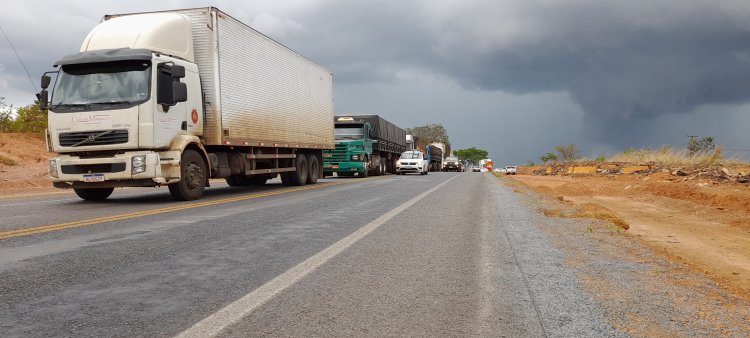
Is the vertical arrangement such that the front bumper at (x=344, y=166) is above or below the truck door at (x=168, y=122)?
below

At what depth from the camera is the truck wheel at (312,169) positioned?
18.3 m

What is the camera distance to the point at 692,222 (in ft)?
32.3

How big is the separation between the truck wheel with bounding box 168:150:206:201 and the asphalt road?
3.23 meters

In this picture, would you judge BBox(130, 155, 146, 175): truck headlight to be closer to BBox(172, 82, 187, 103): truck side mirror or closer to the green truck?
BBox(172, 82, 187, 103): truck side mirror

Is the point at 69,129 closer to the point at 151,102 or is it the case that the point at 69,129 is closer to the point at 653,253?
the point at 151,102

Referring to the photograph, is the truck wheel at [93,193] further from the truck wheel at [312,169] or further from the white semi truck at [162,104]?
the truck wheel at [312,169]

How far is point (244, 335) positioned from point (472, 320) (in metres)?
1.33

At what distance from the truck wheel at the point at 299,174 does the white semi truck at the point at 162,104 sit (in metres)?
2.38

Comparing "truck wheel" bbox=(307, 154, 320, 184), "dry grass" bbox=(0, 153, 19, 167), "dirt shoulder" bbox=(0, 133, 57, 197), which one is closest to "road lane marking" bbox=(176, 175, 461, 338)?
"truck wheel" bbox=(307, 154, 320, 184)

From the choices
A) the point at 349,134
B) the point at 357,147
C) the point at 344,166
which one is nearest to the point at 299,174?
the point at 344,166

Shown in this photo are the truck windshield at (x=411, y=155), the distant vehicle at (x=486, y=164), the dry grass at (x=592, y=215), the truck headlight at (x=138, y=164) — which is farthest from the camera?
the distant vehicle at (x=486, y=164)

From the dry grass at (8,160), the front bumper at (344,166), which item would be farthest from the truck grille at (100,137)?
the front bumper at (344,166)

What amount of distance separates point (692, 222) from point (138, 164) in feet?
36.0

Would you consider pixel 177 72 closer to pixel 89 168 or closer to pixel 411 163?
pixel 89 168
